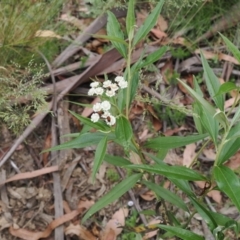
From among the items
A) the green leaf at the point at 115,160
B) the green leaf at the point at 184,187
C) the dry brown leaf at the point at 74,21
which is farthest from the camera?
the dry brown leaf at the point at 74,21

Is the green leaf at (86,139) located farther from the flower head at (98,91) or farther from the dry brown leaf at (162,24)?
the dry brown leaf at (162,24)

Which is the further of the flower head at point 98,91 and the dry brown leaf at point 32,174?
the dry brown leaf at point 32,174

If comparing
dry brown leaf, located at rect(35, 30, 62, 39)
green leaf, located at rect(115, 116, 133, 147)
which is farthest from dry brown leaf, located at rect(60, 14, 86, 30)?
green leaf, located at rect(115, 116, 133, 147)

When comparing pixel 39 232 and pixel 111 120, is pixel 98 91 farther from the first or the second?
pixel 39 232

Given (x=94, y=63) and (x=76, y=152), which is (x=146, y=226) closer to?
(x=76, y=152)

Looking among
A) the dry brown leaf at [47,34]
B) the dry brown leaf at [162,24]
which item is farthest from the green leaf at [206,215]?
the dry brown leaf at [162,24]

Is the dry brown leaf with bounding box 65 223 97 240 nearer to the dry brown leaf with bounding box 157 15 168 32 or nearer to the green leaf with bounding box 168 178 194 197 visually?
the green leaf with bounding box 168 178 194 197
